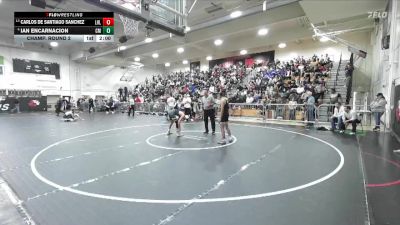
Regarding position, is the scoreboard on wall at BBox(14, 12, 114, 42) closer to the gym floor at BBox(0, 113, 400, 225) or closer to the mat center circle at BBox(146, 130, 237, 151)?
the gym floor at BBox(0, 113, 400, 225)

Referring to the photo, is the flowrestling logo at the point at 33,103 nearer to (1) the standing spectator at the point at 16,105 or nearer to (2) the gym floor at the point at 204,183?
(1) the standing spectator at the point at 16,105

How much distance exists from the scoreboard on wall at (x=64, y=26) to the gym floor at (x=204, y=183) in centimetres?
450

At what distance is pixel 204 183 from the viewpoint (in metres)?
4.07

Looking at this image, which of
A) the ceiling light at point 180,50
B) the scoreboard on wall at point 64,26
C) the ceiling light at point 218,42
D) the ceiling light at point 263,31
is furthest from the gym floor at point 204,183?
the ceiling light at point 180,50

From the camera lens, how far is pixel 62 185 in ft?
13.0

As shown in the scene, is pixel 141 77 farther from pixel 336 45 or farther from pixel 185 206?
pixel 185 206

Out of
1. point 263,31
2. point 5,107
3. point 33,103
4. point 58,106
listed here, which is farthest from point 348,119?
point 33,103

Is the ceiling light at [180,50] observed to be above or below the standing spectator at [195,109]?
above

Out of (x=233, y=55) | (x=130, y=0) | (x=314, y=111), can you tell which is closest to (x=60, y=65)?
(x=233, y=55)

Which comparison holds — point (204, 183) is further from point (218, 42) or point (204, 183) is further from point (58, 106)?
point (58, 106)

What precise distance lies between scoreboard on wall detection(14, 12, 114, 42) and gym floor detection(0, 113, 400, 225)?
177 inches

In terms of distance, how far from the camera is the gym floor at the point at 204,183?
2973 millimetres

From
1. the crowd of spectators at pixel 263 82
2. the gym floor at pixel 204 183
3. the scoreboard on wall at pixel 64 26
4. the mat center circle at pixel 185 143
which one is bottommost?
the gym floor at pixel 204 183

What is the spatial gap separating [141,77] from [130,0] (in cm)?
2688
